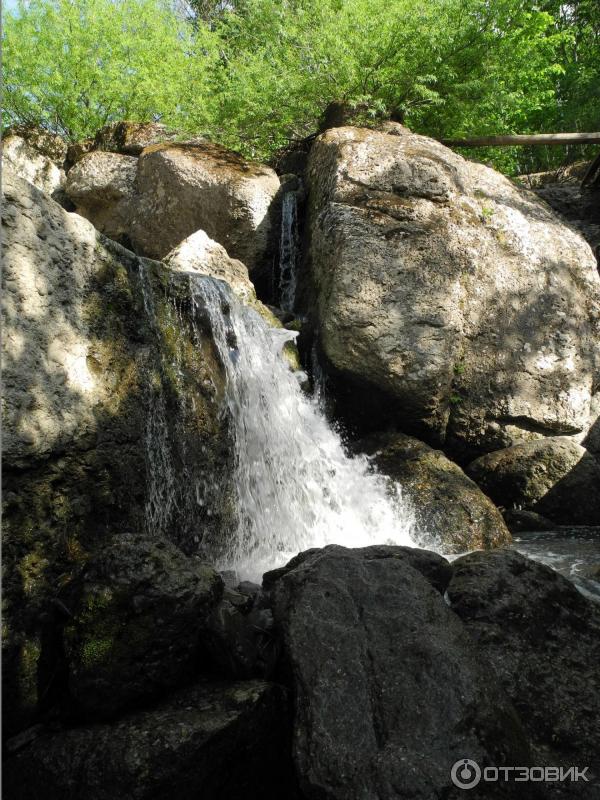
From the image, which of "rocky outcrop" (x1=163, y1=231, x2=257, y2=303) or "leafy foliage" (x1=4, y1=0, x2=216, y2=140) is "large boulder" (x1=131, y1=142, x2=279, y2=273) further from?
"leafy foliage" (x1=4, y1=0, x2=216, y2=140)

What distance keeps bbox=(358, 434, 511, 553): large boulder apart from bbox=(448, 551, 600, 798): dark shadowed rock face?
9.98 feet

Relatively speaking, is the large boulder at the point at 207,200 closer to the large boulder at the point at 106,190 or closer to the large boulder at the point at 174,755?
the large boulder at the point at 106,190

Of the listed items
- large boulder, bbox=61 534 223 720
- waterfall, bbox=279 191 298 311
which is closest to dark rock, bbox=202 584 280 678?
large boulder, bbox=61 534 223 720

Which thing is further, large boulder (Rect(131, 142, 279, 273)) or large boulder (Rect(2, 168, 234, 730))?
large boulder (Rect(131, 142, 279, 273))

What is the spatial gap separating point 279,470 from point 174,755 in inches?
168

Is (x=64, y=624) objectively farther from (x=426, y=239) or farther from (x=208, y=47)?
(x=208, y=47)

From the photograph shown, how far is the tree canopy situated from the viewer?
11.0m

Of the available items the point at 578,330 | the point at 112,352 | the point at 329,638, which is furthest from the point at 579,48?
the point at 329,638

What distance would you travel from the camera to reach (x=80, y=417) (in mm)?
4109

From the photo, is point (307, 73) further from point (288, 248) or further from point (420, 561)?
point (420, 561)

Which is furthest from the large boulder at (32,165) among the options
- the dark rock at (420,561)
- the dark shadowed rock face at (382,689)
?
the dark shadowed rock face at (382,689)

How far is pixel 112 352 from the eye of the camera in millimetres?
4633

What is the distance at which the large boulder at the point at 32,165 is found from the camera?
13.1 m

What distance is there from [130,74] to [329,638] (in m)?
17.3
